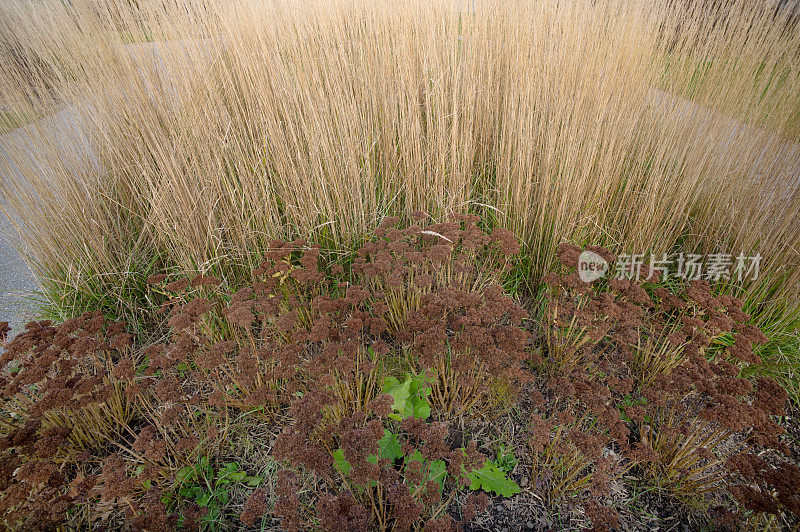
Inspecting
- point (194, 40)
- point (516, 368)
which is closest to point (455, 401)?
Result: point (516, 368)

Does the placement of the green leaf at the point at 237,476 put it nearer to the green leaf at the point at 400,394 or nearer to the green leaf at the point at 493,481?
the green leaf at the point at 400,394

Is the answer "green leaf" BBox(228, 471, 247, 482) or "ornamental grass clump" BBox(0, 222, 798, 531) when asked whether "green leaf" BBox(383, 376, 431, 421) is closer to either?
Answer: "ornamental grass clump" BBox(0, 222, 798, 531)

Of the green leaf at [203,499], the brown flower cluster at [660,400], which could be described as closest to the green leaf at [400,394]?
the brown flower cluster at [660,400]

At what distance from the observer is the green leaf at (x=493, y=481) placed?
143cm

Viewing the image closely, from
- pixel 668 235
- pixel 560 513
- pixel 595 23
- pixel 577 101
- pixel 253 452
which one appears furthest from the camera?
pixel 595 23

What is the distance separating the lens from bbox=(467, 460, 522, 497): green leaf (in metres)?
1.43

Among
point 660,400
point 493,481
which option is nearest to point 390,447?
point 493,481

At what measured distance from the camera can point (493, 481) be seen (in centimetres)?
145

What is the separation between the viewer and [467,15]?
9.30 feet

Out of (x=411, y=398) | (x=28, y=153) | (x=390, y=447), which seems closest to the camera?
(x=390, y=447)

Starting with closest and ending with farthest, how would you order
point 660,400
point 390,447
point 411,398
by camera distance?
point 660,400 → point 390,447 → point 411,398

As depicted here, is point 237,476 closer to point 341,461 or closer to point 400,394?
point 341,461

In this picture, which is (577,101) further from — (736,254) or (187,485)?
(187,485)

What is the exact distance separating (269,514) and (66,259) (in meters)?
1.93
